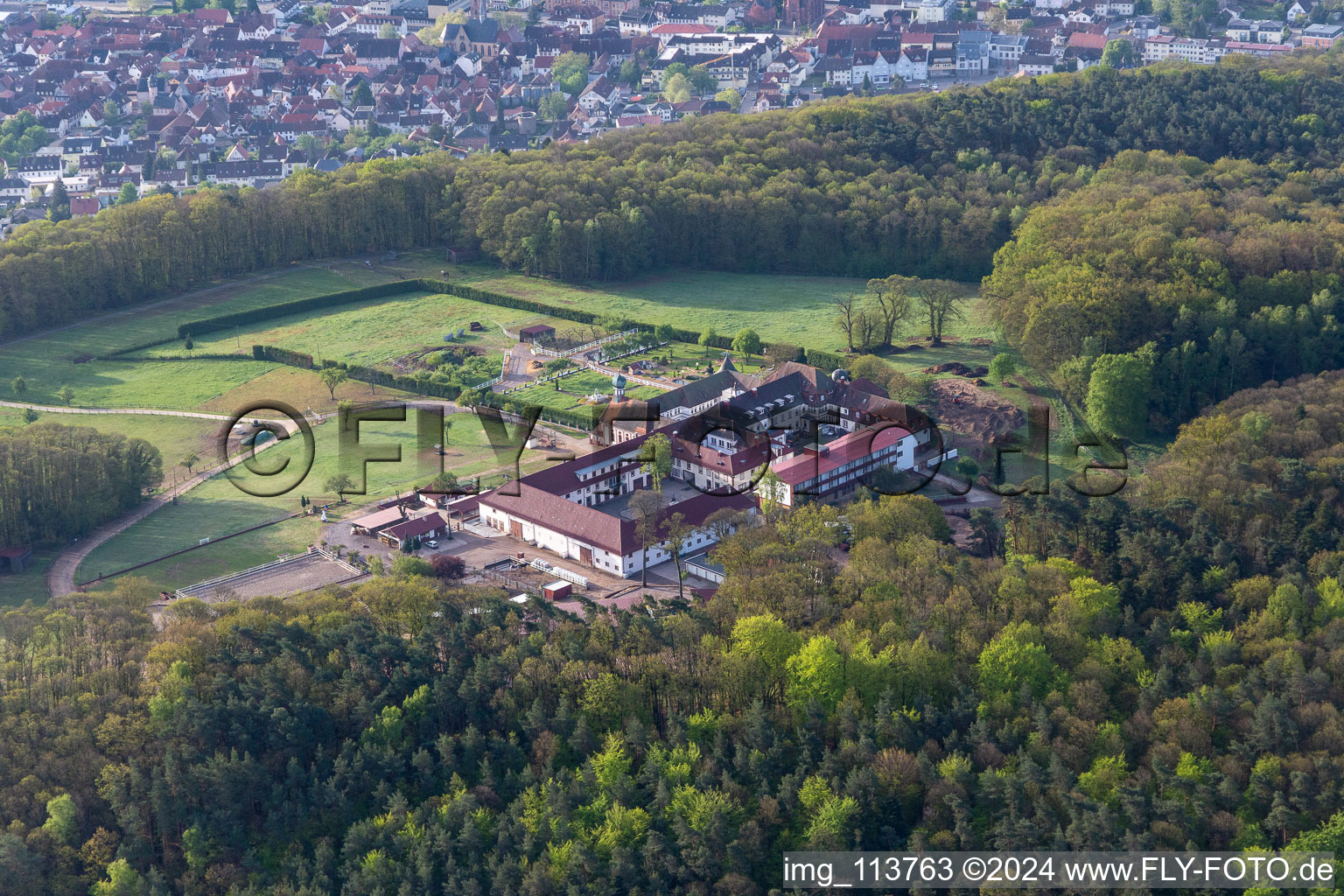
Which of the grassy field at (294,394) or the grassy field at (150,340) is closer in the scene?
the grassy field at (294,394)

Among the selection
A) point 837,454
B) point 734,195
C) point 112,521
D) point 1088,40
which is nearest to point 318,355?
point 112,521

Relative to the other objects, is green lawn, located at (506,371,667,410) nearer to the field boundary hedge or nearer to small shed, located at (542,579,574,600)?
the field boundary hedge

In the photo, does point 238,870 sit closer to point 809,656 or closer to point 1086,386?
point 809,656

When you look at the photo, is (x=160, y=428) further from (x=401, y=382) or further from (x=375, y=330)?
(x=375, y=330)

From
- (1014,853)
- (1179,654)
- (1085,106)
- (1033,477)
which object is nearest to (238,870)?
(1014,853)

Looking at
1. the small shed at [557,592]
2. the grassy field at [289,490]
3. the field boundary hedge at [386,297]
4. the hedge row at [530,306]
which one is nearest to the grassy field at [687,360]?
the hedge row at [530,306]

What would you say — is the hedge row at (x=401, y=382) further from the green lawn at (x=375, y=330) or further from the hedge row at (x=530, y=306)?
the hedge row at (x=530, y=306)
